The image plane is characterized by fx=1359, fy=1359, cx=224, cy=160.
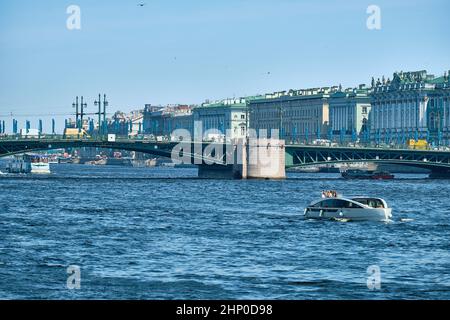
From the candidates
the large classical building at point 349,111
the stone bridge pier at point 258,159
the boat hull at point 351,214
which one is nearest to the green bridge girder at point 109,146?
the stone bridge pier at point 258,159

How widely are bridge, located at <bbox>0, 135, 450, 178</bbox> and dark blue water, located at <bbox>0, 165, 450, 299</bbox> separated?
37.3 m

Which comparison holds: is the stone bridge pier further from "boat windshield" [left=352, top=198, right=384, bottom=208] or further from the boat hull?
the boat hull

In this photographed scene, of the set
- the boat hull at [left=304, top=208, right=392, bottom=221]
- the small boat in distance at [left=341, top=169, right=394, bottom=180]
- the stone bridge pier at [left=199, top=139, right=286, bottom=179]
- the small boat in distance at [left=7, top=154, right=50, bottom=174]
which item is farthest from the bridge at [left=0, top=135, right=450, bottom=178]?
the boat hull at [left=304, top=208, right=392, bottom=221]

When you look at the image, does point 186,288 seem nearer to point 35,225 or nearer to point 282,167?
point 35,225

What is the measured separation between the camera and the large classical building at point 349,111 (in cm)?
17750

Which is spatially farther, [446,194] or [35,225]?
[446,194]

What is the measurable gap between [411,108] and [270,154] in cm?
6951

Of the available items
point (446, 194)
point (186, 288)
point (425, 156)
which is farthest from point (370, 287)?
point (425, 156)

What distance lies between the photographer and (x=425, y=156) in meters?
100

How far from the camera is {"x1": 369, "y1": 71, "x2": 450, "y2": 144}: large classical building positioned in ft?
520

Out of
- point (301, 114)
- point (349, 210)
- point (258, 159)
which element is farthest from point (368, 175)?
point (301, 114)

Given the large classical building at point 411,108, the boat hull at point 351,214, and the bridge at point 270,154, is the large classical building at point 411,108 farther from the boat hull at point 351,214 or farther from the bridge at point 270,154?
the boat hull at point 351,214

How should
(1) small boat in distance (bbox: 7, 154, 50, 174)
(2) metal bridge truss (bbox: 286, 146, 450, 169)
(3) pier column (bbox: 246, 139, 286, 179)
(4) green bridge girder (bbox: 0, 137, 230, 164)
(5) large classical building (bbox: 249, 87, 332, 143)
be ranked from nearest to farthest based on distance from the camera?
(4) green bridge girder (bbox: 0, 137, 230, 164) < (2) metal bridge truss (bbox: 286, 146, 450, 169) < (3) pier column (bbox: 246, 139, 286, 179) < (1) small boat in distance (bbox: 7, 154, 50, 174) < (5) large classical building (bbox: 249, 87, 332, 143)

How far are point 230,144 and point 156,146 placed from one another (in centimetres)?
685
